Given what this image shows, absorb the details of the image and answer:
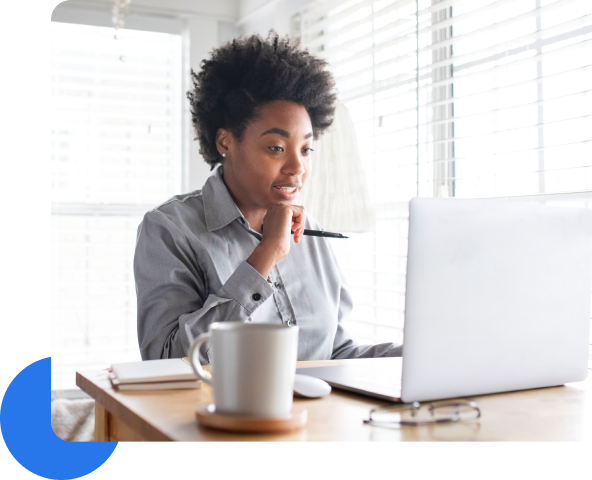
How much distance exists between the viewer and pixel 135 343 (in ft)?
9.86

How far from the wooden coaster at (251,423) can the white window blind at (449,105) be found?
48.0 inches

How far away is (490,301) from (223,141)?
1063mm

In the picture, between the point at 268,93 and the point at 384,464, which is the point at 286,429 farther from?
the point at 268,93

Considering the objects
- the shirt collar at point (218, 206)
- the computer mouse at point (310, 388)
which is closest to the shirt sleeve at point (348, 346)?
the shirt collar at point (218, 206)

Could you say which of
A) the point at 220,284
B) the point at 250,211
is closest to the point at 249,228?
the point at 250,211

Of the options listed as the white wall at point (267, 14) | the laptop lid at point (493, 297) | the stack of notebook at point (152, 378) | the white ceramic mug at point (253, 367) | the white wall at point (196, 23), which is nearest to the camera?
the white ceramic mug at point (253, 367)

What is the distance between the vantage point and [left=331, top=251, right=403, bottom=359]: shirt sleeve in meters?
1.31

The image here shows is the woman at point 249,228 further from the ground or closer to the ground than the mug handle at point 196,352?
further from the ground

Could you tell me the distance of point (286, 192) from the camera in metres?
1.58

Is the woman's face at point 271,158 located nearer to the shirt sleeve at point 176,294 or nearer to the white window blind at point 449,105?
the shirt sleeve at point 176,294

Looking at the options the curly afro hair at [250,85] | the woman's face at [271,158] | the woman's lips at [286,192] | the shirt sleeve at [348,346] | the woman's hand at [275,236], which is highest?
the curly afro hair at [250,85]

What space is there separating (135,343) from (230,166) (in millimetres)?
1643

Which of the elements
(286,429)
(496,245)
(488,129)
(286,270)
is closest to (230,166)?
(286,270)

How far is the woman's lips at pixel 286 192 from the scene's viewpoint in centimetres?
157
